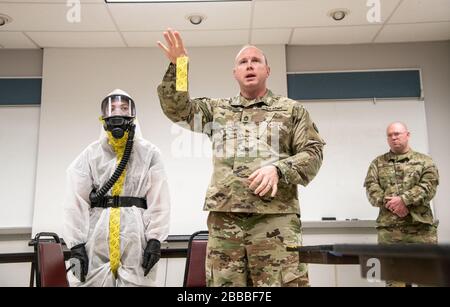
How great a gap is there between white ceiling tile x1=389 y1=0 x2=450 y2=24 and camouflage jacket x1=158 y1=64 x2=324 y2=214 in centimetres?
222

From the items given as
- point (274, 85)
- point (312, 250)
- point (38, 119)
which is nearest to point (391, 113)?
point (274, 85)

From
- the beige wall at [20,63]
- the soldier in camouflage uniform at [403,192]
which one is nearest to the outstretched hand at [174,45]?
the soldier in camouflage uniform at [403,192]

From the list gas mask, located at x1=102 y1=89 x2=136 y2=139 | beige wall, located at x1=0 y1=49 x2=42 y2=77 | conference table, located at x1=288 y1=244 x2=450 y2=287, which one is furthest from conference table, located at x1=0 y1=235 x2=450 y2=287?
beige wall, located at x1=0 y1=49 x2=42 y2=77

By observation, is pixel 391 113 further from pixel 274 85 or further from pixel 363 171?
pixel 274 85

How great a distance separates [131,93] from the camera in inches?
142

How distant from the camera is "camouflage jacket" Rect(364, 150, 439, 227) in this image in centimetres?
256

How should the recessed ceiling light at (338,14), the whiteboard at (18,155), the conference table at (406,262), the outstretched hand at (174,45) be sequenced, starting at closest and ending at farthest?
the conference table at (406,262) < the outstretched hand at (174,45) < the recessed ceiling light at (338,14) < the whiteboard at (18,155)

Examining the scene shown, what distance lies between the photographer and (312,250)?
1.11m

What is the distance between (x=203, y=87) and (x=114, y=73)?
2.59 ft

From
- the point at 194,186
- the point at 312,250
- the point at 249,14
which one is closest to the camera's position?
the point at 312,250

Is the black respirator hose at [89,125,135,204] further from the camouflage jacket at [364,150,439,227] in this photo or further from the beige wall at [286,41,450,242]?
the beige wall at [286,41,450,242]

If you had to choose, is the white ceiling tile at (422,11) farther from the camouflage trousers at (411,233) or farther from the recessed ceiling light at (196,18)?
the camouflage trousers at (411,233)

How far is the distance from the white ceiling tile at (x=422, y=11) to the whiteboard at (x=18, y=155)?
10.0 ft

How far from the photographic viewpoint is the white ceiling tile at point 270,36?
3426mm
